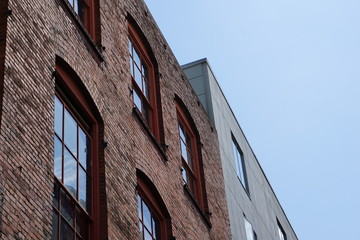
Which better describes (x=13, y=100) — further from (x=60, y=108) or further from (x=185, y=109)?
(x=185, y=109)

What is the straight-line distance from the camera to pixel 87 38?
537 inches

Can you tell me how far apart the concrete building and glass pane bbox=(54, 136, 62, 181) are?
9657mm

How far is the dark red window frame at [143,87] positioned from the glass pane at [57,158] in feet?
14.5

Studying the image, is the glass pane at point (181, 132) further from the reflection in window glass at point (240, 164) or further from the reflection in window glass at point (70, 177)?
the reflection in window glass at point (70, 177)

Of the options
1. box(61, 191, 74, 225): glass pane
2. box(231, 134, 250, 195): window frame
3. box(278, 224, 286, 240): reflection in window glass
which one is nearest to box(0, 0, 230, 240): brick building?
box(61, 191, 74, 225): glass pane

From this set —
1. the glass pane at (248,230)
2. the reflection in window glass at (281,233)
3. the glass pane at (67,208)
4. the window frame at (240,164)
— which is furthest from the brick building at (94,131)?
the reflection in window glass at (281,233)

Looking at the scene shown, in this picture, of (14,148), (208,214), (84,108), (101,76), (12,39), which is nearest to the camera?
(14,148)

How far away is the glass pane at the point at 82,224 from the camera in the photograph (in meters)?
11.4

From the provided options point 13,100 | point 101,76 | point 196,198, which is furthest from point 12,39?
point 196,198

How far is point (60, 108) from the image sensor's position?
1190 cm

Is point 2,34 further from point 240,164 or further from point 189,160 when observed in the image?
point 240,164

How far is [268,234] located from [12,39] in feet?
56.1

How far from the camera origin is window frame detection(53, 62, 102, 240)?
1189 centimetres

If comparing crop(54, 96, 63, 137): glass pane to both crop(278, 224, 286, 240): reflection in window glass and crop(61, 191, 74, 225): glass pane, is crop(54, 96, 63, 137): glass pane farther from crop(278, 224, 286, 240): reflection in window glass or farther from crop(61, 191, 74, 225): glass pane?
crop(278, 224, 286, 240): reflection in window glass
